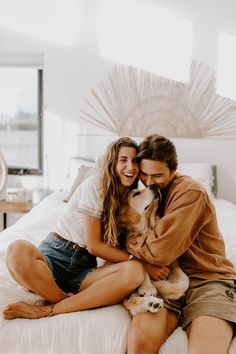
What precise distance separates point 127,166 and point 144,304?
56 centimetres

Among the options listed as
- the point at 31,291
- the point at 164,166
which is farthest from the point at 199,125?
the point at 31,291

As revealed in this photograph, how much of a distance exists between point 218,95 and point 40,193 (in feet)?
5.60

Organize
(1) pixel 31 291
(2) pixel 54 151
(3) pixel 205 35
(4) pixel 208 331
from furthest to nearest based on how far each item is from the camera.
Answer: (2) pixel 54 151, (3) pixel 205 35, (1) pixel 31 291, (4) pixel 208 331

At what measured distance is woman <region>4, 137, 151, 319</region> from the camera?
1.43 metres

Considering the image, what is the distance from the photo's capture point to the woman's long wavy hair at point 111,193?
62.8 inches

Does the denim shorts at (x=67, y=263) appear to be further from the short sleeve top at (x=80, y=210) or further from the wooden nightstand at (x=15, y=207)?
the wooden nightstand at (x=15, y=207)

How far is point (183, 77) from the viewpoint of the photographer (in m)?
3.37

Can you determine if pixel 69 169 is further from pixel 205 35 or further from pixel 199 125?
pixel 205 35

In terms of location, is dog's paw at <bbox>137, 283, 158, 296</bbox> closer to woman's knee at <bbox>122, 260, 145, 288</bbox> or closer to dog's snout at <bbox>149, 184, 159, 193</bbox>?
woman's knee at <bbox>122, 260, 145, 288</bbox>

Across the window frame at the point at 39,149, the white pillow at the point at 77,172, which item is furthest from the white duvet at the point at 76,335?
the window frame at the point at 39,149

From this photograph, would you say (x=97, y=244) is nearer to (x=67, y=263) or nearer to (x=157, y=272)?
(x=67, y=263)

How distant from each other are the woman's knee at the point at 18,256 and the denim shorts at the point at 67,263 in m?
0.15

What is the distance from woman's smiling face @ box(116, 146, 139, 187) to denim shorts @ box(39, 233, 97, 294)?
342mm

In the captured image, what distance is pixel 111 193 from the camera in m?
1.64
